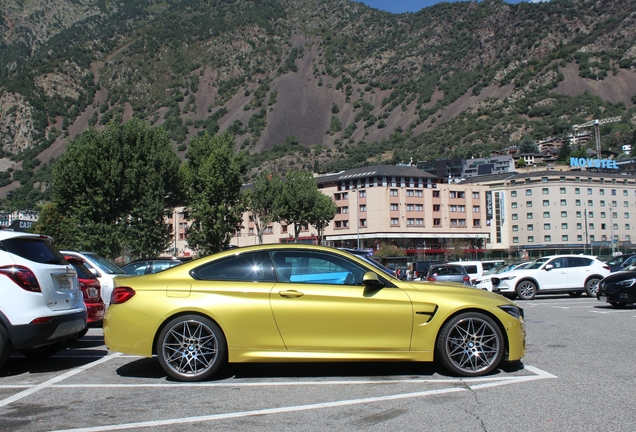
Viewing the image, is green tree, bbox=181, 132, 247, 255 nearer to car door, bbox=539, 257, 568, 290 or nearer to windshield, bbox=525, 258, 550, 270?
windshield, bbox=525, 258, 550, 270

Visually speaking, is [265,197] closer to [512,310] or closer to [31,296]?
[31,296]

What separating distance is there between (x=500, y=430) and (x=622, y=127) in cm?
18873

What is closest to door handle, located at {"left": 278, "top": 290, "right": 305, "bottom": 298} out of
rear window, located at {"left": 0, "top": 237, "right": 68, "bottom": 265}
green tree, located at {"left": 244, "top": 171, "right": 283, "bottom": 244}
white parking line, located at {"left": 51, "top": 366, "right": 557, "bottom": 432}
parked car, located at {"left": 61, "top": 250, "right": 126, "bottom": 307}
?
white parking line, located at {"left": 51, "top": 366, "right": 557, "bottom": 432}

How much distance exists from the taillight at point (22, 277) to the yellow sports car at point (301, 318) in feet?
3.56

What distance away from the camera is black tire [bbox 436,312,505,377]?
669cm

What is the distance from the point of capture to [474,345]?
6.76 m

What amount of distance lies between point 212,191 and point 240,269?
133 feet

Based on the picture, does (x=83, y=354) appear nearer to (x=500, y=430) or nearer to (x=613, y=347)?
(x=500, y=430)

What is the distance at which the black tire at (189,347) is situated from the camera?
21.8ft

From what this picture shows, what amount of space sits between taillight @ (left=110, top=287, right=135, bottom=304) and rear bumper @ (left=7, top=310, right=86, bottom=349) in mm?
970

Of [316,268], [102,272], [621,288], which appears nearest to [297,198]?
[621,288]

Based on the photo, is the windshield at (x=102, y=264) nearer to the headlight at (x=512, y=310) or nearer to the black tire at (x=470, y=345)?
the black tire at (x=470, y=345)

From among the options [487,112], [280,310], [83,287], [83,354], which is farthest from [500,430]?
[487,112]

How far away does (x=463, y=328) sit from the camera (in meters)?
6.76
